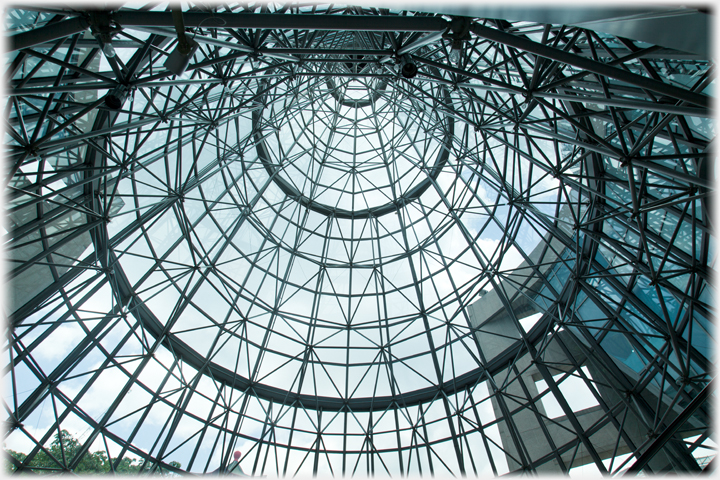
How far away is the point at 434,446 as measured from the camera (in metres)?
22.8

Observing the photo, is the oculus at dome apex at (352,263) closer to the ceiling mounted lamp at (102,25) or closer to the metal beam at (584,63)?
the metal beam at (584,63)

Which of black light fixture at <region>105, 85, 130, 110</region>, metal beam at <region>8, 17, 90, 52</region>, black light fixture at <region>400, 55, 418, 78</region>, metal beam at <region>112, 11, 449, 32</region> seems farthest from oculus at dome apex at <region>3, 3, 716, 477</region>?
metal beam at <region>8, 17, 90, 52</region>

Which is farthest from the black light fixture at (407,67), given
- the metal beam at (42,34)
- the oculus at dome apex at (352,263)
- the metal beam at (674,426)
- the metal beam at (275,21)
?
the metal beam at (674,426)

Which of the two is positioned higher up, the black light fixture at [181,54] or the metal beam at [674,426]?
the black light fixture at [181,54]

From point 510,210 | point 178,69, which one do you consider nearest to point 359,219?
point 510,210

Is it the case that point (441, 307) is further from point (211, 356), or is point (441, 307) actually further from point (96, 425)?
point (96, 425)

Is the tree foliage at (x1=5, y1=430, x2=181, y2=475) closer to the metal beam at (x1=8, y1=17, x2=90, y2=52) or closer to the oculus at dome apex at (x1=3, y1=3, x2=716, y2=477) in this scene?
the oculus at dome apex at (x1=3, y1=3, x2=716, y2=477)

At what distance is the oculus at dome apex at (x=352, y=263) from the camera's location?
44.3 ft

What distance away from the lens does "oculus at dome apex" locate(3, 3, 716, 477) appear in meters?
13.5

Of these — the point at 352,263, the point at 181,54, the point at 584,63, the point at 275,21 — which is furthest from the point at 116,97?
the point at 352,263

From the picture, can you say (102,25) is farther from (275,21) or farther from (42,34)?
(275,21)

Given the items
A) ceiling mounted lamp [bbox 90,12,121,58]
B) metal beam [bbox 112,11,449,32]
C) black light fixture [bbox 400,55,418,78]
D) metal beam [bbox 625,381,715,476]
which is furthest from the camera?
black light fixture [bbox 400,55,418,78]

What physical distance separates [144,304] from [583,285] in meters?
22.3

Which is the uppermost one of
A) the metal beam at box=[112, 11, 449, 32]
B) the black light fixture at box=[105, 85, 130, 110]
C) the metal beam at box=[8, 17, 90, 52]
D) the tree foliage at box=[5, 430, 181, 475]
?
the black light fixture at box=[105, 85, 130, 110]
